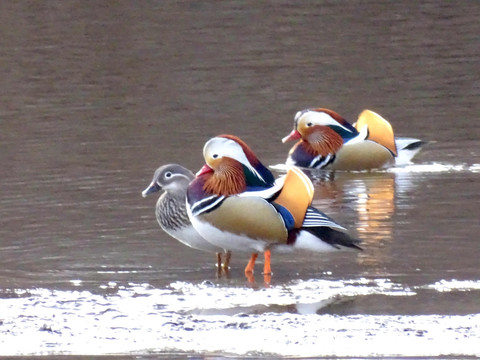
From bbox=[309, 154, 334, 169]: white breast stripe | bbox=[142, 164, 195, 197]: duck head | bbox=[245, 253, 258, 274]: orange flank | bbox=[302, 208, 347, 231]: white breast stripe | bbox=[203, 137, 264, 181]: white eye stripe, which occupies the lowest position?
bbox=[245, 253, 258, 274]: orange flank

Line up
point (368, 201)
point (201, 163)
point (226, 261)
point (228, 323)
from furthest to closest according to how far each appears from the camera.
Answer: point (201, 163) → point (368, 201) → point (226, 261) → point (228, 323)

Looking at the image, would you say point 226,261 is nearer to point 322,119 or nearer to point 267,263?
point 267,263

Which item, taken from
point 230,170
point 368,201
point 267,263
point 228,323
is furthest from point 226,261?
point 368,201

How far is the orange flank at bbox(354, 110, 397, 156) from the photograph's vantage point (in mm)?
11875

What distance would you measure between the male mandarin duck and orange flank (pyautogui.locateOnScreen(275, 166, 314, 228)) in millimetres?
546

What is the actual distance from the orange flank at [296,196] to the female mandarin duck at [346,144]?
4.12 m

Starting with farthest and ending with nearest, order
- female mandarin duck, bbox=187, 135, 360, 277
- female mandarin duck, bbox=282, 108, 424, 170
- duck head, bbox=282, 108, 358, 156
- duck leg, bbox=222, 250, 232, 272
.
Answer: duck head, bbox=282, 108, 358, 156, female mandarin duck, bbox=282, 108, 424, 170, duck leg, bbox=222, 250, 232, 272, female mandarin duck, bbox=187, 135, 360, 277

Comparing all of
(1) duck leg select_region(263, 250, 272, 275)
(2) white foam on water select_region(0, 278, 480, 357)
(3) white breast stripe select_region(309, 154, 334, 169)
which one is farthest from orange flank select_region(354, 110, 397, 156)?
(2) white foam on water select_region(0, 278, 480, 357)

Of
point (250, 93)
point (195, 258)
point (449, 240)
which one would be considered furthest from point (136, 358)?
point (250, 93)

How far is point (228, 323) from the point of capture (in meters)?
6.60

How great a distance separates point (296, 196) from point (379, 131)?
4442mm

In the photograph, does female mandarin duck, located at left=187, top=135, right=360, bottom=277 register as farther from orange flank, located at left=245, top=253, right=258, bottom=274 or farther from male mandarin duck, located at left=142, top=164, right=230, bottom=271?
male mandarin duck, located at left=142, top=164, right=230, bottom=271

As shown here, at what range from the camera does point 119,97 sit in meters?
16.4

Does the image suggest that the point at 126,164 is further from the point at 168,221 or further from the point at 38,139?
the point at 168,221
